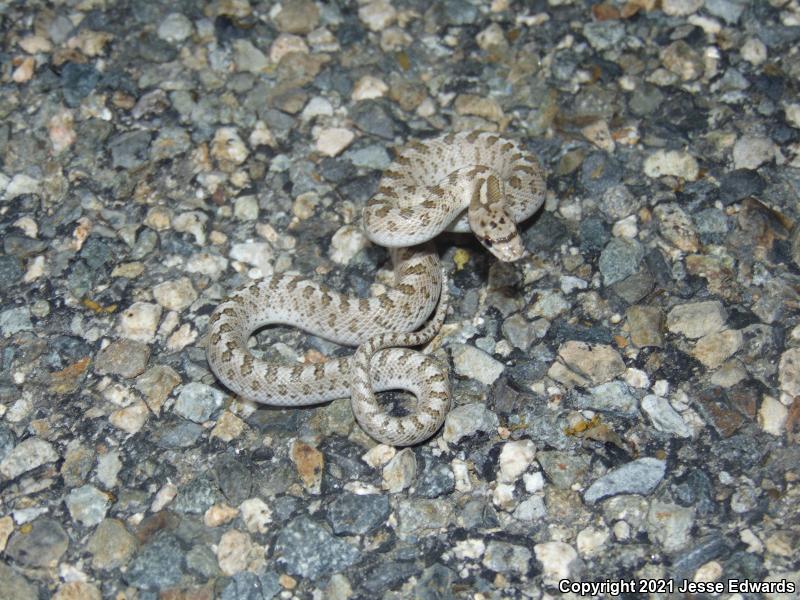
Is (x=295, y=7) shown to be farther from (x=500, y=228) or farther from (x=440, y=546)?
(x=440, y=546)

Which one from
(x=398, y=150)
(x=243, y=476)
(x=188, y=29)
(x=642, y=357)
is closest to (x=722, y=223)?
(x=642, y=357)

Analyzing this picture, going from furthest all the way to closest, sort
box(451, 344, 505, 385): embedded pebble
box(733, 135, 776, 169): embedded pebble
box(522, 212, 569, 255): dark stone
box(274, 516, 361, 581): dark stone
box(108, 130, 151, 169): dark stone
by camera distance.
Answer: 1. box(108, 130, 151, 169): dark stone
2. box(733, 135, 776, 169): embedded pebble
3. box(522, 212, 569, 255): dark stone
4. box(451, 344, 505, 385): embedded pebble
5. box(274, 516, 361, 581): dark stone

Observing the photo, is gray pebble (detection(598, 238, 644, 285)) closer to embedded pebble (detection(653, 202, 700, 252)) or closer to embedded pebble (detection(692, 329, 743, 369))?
embedded pebble (detection(653, 202, 700, 252))

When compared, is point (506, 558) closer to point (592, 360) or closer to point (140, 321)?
point (592, 360)

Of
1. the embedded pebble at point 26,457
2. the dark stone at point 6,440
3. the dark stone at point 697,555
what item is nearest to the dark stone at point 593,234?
the dark stone at point 697,555

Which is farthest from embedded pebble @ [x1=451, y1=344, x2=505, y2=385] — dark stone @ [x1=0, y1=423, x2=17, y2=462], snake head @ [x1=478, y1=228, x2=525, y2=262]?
dark stone @ [x1=0, y1=423, x2=17, y2=462]

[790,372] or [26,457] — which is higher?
[790,372]

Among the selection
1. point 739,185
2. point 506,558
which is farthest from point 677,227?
point 506,558
